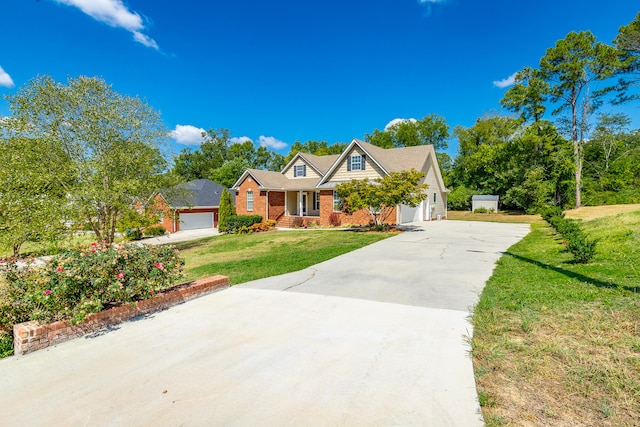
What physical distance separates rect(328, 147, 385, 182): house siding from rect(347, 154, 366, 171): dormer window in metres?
0.20

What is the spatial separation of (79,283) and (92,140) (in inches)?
470

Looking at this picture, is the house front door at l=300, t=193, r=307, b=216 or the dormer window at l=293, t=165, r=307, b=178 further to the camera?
the dormer window at l=293, t=165, r=307, b=178

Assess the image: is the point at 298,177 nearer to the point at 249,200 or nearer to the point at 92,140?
the point at 249,200

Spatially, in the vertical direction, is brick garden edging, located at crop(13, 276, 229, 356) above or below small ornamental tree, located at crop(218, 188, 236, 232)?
below

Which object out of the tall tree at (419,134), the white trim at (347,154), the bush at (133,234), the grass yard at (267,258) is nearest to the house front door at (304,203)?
the white trim at (347,154)

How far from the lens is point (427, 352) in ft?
12.3

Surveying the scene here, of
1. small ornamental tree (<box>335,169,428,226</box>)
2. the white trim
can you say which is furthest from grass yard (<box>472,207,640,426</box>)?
the white trim

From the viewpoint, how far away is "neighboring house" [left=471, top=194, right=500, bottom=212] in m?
34.0

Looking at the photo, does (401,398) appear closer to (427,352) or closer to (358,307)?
(427,352)

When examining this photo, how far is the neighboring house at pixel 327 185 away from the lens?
72.2 ft

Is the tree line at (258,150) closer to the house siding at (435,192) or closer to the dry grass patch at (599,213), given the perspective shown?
the dry grass patch at (599,213)

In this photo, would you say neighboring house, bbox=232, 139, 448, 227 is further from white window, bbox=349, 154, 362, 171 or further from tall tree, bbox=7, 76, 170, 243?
tall tree, bbox=7, 76, 170, 243

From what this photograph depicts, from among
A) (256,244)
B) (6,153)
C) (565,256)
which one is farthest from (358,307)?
(6,153)

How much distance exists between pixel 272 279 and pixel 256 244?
8.39 m
